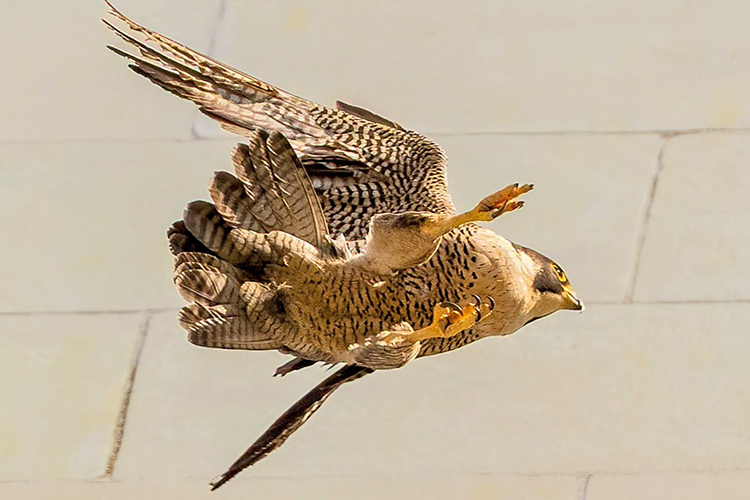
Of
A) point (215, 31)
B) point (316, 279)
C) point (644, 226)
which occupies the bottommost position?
point (644, 226)

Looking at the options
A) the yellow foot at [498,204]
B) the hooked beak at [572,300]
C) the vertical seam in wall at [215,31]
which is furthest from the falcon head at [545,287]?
the vertical seam in wall at [215,31]

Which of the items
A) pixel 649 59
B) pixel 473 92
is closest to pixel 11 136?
pixel 473 92

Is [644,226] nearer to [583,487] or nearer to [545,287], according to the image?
[583,487]

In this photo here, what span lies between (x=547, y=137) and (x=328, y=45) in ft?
2.13

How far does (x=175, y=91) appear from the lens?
202cm

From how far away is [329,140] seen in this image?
84.7 inches

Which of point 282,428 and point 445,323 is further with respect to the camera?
point 282,428

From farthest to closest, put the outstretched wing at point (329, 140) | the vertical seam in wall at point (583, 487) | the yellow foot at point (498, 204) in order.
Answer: the vertical seam in wall at point (583, 487)
the outstretched wing at point (329, 140)
the yellow foot at point (498, 204)

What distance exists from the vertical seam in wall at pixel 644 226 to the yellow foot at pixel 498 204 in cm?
139

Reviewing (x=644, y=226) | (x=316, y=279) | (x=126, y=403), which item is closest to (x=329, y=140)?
(x=316, y=279)

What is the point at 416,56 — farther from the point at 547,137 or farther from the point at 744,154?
the point at 744,154

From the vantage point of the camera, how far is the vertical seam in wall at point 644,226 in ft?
9.82

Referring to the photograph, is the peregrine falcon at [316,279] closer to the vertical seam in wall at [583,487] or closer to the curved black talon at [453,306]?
the curved black talon at [453,306]

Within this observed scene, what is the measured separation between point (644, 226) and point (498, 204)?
1525 mm
